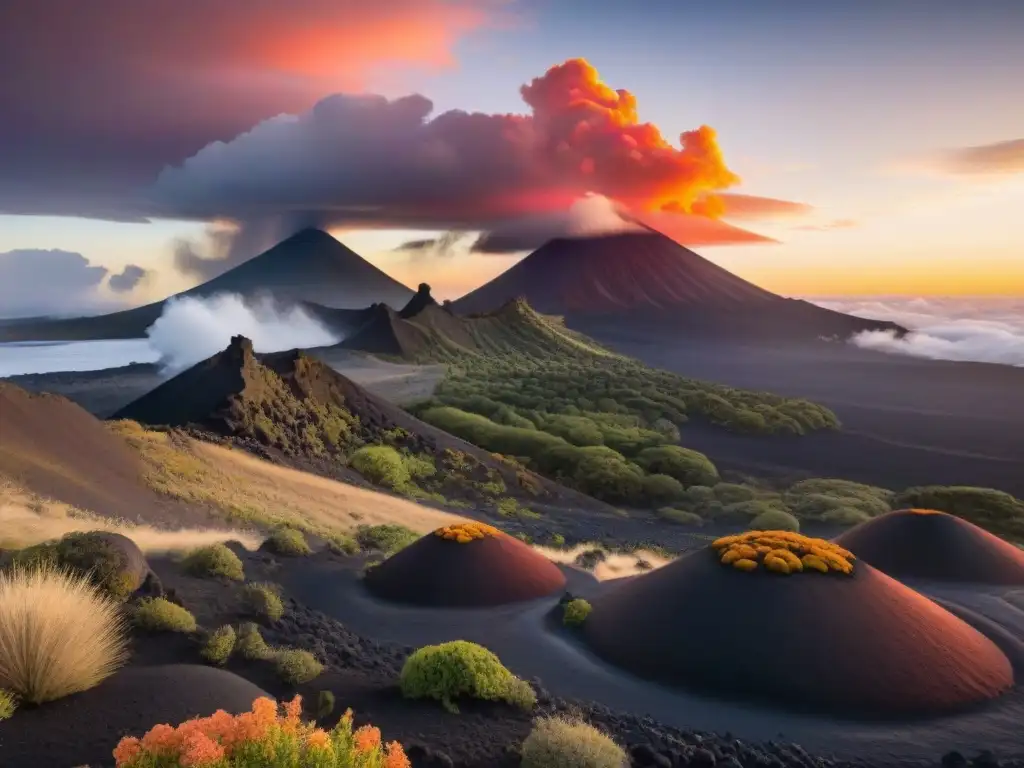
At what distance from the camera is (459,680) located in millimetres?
12719

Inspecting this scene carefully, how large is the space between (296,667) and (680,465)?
4410 centimetres

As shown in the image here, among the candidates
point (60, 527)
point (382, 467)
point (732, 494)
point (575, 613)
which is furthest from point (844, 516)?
point (60, 527)

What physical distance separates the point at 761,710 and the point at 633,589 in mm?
4569

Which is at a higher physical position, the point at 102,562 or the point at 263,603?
the point at 102,562

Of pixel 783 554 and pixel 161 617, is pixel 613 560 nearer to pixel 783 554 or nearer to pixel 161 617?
pixel 783 554

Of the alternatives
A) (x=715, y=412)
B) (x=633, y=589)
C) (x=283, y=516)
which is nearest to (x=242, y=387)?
(x=283, y=516)

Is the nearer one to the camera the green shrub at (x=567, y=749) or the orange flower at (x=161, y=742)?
the orange flower at (x=161, y=742)

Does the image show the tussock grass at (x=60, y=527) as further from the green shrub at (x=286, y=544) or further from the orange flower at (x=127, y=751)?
the orange flower at (x=127, y=751)

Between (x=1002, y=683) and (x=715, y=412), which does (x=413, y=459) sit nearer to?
(x=1002, y=683)

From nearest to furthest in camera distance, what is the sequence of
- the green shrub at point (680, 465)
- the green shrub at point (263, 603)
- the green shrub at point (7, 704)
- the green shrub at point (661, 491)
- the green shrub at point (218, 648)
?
the green shrub at point (7, 704), the green shrub at point (218, 648), the green shrub at point (263, 603), the green shrub at point (661, 491), the green shrub at point (680, 465)

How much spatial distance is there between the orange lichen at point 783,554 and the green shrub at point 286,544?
A: 1226 centimetres

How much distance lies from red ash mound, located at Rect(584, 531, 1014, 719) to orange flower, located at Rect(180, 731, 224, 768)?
1102 cm

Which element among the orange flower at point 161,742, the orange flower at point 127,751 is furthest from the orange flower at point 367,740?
the orange flower at point 127,751

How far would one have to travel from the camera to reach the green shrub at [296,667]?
41.7ft
